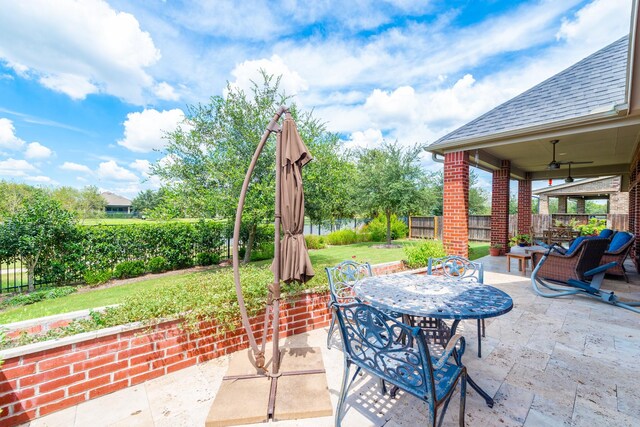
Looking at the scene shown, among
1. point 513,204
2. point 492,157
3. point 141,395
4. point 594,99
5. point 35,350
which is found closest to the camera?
point 35,350

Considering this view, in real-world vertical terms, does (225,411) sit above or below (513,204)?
below

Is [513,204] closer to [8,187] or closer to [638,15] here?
[638,15]

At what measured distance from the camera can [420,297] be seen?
8.02 ft

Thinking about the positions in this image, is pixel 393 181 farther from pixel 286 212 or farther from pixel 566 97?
pixel 286 212

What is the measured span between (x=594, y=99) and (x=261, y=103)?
6.73m

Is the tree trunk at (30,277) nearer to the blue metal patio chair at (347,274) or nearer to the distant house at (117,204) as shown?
the blue metal patio chair at (347,274)

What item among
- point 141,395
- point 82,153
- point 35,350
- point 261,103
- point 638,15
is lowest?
→ point 141,395

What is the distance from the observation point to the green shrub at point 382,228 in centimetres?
1428

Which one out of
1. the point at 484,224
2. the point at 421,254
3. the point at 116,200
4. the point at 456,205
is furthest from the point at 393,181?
the point at 116,200

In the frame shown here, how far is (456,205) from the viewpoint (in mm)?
5969

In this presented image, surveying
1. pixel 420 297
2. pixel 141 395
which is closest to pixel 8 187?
pixel 141 395

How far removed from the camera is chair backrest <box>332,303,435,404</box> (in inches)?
59.6

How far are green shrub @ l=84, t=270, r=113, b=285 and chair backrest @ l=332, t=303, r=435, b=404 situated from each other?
22.5ft

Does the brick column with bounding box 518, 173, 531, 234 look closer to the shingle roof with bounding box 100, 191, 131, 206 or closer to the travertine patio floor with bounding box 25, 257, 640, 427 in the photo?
the travertine patio floor with bounding box 25, 257, 640, 427
